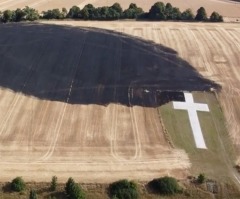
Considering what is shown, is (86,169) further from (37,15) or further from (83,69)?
(37,15)

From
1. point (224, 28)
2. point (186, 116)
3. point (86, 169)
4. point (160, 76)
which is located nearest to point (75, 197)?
point (86, 169)

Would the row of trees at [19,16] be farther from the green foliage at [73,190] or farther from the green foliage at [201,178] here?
the green foliage at [201,178]

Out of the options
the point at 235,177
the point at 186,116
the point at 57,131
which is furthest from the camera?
the point at 186,116

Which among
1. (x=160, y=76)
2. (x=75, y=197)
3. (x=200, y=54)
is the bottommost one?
(x=75, y=197)

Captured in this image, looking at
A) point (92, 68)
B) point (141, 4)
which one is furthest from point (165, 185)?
point (141, 4)

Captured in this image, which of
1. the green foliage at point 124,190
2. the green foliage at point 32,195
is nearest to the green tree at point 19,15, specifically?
the green foliage at point 124,190

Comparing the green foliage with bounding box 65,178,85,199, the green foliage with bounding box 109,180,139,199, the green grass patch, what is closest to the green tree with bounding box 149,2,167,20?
the green grass patch

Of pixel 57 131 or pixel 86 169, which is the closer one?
pixel 86 169
